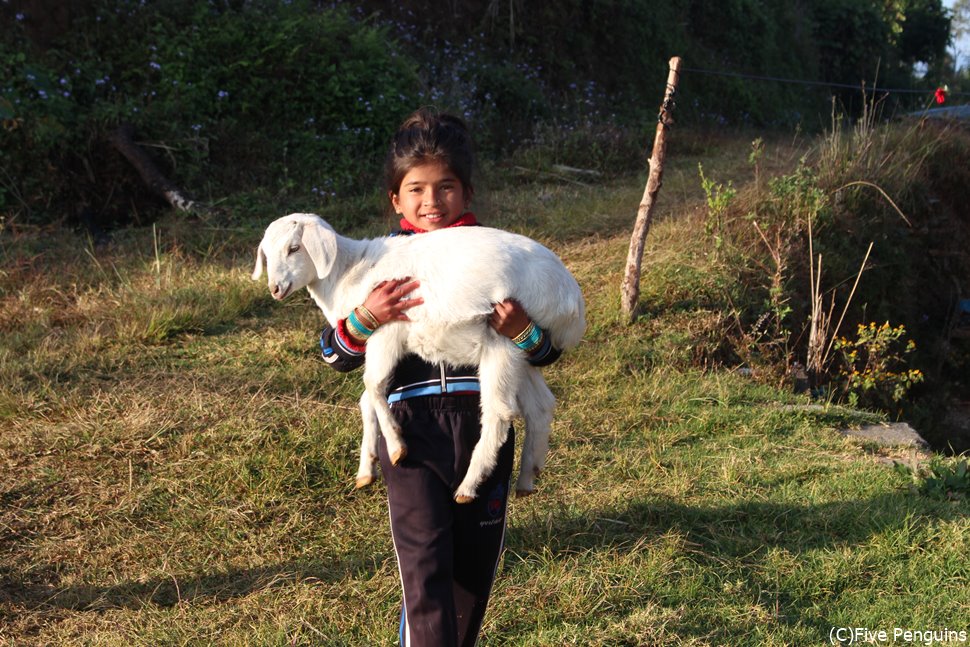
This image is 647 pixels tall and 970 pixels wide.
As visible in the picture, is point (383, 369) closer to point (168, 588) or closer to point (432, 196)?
point (432, 196)

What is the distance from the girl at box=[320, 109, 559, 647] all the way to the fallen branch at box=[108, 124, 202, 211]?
5362 millimetres

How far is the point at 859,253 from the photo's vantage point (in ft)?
24.0

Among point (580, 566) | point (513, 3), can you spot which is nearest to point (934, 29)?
point (513, 3)

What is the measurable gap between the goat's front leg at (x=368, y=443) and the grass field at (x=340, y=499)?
0.71 metres

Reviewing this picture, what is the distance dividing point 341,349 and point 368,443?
0.96ft

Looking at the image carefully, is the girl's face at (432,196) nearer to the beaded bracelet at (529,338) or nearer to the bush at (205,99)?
the beaded bracelet at (529,338)

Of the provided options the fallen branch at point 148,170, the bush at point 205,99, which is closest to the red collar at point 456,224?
the fallen branch at point 148,170

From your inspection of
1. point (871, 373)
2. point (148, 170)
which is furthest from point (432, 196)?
→ point (148, 170)

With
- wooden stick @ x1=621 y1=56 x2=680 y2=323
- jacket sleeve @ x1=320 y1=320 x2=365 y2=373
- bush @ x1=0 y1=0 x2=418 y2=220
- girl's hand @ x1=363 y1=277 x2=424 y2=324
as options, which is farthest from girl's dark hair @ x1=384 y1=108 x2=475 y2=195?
bush @ x1=0 y1=0 x2=418 y2=220

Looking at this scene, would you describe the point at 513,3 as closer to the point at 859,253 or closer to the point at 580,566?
the point at 859,253

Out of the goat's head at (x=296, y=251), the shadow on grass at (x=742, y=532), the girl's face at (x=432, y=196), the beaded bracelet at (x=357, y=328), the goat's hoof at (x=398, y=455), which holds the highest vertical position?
the girl's face at (x=432, y=196)

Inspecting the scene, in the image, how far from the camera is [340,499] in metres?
3.84

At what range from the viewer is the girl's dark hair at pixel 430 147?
253 centimetres

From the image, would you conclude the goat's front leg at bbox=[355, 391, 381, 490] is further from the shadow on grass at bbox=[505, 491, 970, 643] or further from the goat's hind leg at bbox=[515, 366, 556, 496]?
the shadow on grass at bbox=[505, 491, 970, 643]
